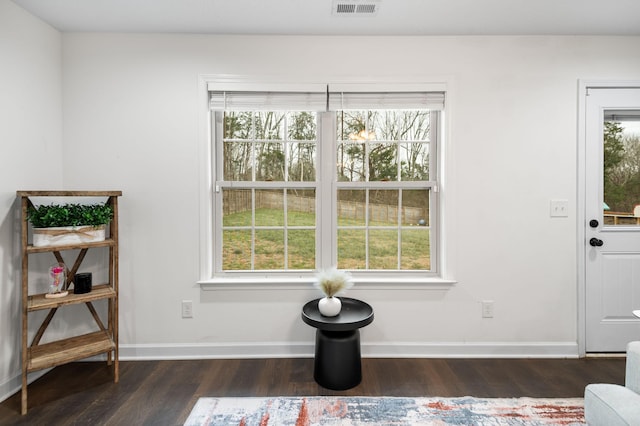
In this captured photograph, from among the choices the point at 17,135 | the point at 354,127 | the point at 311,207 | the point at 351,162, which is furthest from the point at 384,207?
the point at 17,135

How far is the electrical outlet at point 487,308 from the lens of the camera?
2543 millimetres

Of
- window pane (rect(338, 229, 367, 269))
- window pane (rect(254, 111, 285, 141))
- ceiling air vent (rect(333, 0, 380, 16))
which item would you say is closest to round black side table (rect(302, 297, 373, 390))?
window pane (rect(338, 229, 367, 269))

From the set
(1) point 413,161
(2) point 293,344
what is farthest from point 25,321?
(1) point 413,161

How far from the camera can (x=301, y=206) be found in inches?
105

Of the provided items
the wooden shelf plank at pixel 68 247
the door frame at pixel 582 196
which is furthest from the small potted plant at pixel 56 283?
the door frame at pixel 582 196

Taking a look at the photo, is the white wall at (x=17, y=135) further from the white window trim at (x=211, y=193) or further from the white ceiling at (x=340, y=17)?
the white window trim at (x=211, y=193)

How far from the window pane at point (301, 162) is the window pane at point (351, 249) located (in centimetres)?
55

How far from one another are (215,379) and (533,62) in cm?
334

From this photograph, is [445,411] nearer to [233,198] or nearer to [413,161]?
[413,161]

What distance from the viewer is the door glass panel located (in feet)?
8.39

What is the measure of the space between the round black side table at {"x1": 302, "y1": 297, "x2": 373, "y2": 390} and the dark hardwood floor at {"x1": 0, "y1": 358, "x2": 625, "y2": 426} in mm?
72

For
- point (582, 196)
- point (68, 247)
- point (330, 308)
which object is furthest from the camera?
point (582, 196)

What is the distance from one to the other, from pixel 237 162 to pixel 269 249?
2.53 ft

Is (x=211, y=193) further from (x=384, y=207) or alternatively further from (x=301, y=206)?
(x=384, y=207)
